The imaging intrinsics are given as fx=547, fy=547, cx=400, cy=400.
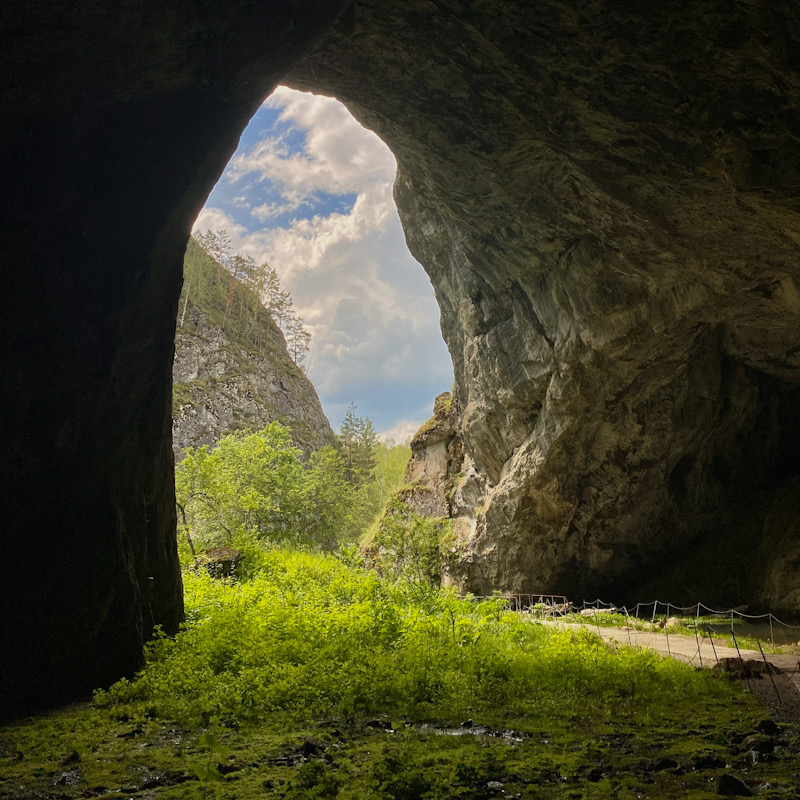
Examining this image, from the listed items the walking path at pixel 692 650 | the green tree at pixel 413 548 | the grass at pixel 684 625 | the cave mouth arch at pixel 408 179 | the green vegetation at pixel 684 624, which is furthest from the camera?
the green tree at pixel 413 548

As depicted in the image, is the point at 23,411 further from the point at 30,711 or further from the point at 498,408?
the point at 498,408

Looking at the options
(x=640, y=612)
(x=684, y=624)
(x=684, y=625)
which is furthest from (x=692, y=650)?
(x=640, y=612)

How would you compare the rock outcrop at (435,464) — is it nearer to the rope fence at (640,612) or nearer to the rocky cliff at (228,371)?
the rope fence at (640,612)

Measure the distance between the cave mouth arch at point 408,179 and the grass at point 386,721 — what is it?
1.77m

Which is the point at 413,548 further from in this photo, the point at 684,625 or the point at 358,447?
the point at 358,447

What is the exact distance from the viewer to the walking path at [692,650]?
980 centimetres

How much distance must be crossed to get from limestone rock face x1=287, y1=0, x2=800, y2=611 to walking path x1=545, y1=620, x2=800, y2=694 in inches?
239

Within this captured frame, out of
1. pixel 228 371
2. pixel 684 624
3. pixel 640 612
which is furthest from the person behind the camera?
pixel 228 371

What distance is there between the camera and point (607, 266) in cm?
1476

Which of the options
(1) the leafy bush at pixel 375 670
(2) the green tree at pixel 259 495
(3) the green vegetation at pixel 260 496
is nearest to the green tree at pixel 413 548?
(3) the green vegetation at pixel 260 496

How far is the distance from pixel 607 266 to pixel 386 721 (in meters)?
12.6

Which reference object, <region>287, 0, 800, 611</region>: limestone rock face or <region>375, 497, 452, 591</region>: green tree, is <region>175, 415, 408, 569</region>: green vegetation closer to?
<region>375, 497, 452, 591</region>: green tree

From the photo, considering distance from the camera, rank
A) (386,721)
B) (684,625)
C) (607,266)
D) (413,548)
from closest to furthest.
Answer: (386,721) → (607,266) → (684,625) → (413,548)

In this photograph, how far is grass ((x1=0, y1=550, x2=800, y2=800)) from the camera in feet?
13.7
